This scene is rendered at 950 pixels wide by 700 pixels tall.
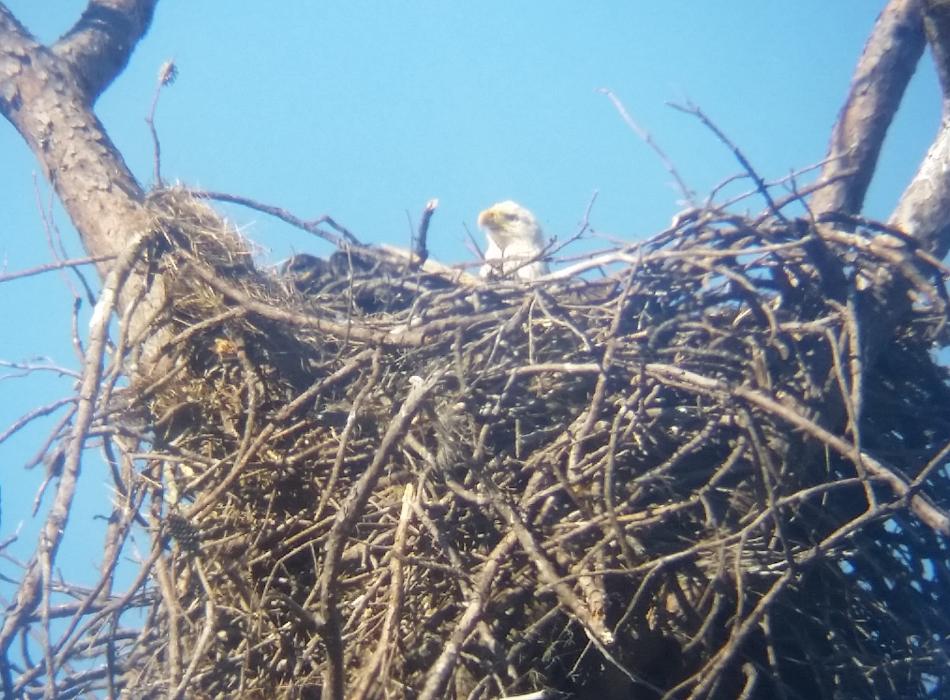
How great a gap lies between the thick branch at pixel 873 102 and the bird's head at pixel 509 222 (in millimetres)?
2399

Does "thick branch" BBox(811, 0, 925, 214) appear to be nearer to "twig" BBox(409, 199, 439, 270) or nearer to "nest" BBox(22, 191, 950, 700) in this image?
"nest" BBox(22, 191, 950, 700)

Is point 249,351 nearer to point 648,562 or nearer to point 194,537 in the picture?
point 194,537

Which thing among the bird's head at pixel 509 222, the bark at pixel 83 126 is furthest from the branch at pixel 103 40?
the bird's head at pixel 509 222

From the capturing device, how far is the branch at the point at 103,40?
13.6ft

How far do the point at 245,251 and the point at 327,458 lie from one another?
96cm

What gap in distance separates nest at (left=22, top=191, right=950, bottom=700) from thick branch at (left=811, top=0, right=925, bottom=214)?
730mm

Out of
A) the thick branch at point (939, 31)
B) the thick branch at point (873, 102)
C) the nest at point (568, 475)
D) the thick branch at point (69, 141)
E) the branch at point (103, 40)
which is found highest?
the branch at point (103, 40)

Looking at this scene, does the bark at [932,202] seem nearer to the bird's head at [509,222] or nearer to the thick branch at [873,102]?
the thick branch at [873,102]

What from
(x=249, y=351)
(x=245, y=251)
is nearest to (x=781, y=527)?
(x=249, y=351)

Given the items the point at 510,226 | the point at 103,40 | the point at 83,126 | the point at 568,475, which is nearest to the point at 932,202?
the point at 568,475

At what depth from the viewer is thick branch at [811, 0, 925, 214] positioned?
3.75 metres

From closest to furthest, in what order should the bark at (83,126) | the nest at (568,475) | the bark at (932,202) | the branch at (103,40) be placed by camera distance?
the nest at (568,475) < the bark at (932,202) < the bark at (83,126) < the branch at (103,40)

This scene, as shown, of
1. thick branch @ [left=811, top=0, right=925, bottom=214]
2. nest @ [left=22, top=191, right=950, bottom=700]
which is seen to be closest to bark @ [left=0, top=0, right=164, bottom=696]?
nest @ [left=22, top=191, right=950, bottom=700]

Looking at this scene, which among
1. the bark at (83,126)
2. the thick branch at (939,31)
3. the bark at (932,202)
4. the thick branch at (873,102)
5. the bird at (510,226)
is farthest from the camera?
the bird at (510,226)
